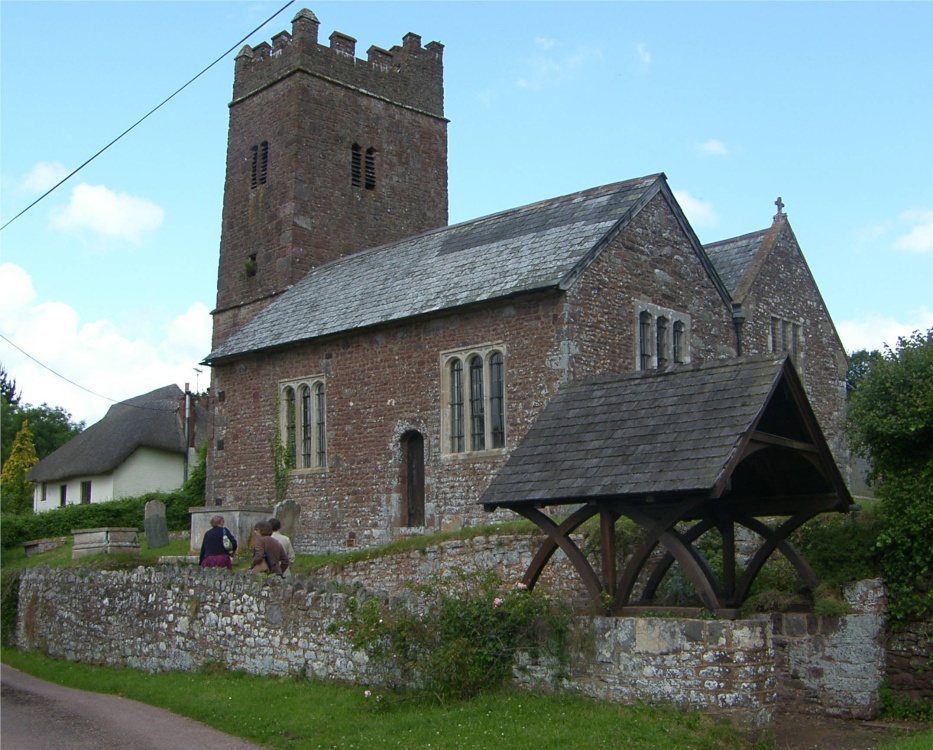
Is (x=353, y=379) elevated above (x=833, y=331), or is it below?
below

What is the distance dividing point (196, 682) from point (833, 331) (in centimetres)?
2251

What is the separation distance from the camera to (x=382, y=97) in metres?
35.6

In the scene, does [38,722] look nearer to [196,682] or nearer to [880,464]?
[196,682]

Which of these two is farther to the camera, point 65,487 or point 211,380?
point 65,487

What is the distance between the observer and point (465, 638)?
12.4 metres

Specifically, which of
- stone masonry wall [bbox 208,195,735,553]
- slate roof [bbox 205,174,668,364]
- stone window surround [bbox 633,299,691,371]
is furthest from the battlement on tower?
stone window surround [bbox 633,299,691,371]

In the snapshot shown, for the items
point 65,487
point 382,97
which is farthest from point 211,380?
point 65,487

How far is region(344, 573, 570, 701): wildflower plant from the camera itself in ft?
39.9

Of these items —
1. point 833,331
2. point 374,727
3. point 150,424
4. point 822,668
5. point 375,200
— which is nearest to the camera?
point 374,727

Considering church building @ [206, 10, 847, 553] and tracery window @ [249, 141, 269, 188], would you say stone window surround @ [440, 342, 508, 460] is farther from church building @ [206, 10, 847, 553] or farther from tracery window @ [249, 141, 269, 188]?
tracery window @ [249, 141, 269, 188]

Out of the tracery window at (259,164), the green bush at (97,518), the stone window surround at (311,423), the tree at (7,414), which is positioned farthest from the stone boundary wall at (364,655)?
the tree at (7,414)

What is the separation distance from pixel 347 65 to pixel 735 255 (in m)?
14.2

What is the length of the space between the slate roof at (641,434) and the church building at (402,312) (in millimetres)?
4490

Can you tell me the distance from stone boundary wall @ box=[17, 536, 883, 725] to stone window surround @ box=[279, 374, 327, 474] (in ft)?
20.4
